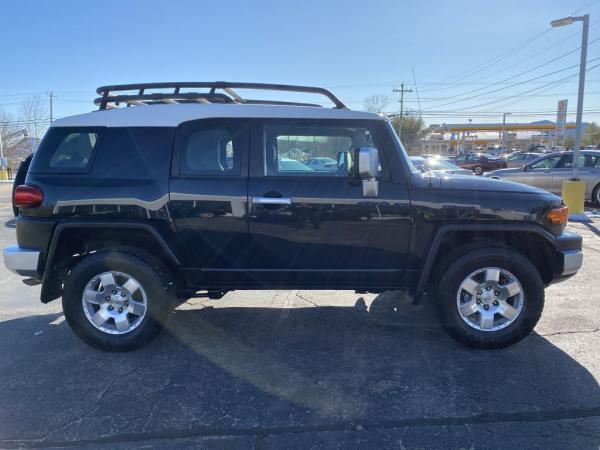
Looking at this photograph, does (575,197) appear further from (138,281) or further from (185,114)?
(138,281)

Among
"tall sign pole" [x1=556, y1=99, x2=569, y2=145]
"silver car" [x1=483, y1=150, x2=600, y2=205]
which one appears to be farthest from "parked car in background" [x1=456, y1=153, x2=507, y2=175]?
"silver car" [x1=483, y1=150, x2=600, y2=205]

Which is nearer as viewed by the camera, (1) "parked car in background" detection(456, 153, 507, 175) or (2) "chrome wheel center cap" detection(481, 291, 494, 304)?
(2) "chrome wheel center cap" detection(481, 291, 494, 304)

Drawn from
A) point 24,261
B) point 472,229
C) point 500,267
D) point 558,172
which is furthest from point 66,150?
point 558,172

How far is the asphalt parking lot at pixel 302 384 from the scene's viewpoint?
2.71m

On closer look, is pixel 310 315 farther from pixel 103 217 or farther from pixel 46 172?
pixel 46 172

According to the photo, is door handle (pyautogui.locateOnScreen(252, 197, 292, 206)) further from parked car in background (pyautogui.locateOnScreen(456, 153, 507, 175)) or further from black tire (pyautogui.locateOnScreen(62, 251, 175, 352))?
parked car in background (pyautogui.locateOnScreen(456, 153, 507, 175))

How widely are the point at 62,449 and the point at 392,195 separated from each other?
2.82 m

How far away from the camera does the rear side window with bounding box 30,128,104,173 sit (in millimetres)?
3754

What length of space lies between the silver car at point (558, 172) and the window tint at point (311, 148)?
10.5 m

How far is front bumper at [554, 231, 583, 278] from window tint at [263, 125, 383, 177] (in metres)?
1.69

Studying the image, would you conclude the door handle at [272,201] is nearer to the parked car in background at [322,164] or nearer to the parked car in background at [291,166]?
the parked car in background at [291,166]

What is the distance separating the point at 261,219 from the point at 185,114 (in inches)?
42.6

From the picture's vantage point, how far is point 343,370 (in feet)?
11.5

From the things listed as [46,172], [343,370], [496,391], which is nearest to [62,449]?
[343,370]
